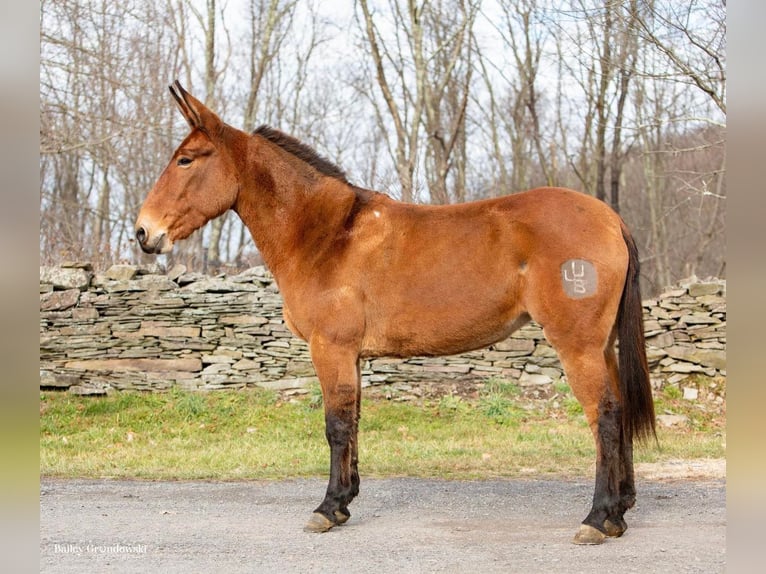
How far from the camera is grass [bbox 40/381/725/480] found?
7125 millimetres

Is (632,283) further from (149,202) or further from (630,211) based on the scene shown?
(630,211)

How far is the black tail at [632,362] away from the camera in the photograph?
4680mm

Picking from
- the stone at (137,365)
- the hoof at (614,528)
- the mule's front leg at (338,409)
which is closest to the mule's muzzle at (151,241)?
the mule's front leg at (338,409)

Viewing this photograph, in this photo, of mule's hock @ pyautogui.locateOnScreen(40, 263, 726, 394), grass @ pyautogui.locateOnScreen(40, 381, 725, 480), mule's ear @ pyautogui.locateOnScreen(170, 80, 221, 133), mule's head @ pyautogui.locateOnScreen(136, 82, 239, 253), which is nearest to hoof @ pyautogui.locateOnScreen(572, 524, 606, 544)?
grass @ pyautogui.locateOnScreen(40, 381, 725, 480)

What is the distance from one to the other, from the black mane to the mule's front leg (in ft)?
4.24

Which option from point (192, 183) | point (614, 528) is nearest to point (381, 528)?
point (614, 528)

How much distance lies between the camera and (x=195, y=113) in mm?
5094

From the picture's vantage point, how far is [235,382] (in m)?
10.7

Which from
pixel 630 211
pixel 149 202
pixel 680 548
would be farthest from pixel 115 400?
pixel 630 211

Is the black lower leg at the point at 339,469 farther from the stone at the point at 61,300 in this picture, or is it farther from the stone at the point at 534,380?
the stone at the point at 61,300

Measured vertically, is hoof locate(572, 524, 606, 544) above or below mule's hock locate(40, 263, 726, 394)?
below

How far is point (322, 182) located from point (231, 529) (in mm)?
2457

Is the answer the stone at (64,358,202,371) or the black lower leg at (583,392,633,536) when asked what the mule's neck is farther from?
the stone at (64,358,202,371)

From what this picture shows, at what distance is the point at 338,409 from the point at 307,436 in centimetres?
400
